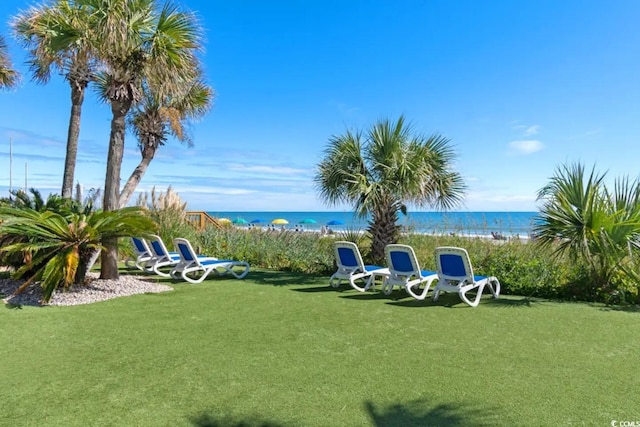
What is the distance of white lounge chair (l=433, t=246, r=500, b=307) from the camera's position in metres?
6.56

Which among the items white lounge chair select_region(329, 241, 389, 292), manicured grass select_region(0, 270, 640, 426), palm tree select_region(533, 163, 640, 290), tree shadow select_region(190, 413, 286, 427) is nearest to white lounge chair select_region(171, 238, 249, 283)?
manicured grass select_region(0, 270, 640, 426)

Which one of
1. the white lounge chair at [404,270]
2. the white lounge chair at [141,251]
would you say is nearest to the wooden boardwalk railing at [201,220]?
the white lounge chair at [141,251]

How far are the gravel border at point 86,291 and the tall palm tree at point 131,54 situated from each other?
0.40 metres

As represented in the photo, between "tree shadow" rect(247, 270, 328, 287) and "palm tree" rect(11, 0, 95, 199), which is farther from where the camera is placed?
"tree shadow" rect(247, 270, 328, 287)

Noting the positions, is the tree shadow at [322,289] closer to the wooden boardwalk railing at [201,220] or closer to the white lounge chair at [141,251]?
the white lounge chair at [141,251]

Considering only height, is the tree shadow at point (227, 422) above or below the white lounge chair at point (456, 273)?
below

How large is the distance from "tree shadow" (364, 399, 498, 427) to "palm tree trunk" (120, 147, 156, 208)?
26.0 ft

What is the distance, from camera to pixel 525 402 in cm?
314

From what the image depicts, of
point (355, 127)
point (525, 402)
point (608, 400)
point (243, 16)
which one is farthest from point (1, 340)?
point (243, 16)

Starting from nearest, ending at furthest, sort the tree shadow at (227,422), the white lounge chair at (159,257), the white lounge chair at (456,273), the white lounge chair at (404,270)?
the tree shadow at (227,422) → the white lounge chair at (456,273) → the white lounge chair at (404,270) → the white lounge chair at (159,257)

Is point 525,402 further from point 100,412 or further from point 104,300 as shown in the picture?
point 104,300

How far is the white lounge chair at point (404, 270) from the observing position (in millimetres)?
7124

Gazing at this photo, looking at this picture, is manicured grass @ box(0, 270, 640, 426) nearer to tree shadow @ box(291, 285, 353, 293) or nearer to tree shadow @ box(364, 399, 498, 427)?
tree shadow @ box(364, 399, 498, 427)

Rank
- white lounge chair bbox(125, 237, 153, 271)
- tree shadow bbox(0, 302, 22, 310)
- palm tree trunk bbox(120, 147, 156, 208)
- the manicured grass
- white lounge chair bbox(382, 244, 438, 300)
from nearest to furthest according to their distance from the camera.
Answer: the manicured grass, tree shadow bbox(0, 302, 22, 310), white lounge chair bbox(382, 244, 438, 300), palm tree trunk bbox(120, 147, 156, 208), white lounge chair bbox(125, 237, 153, 271)
